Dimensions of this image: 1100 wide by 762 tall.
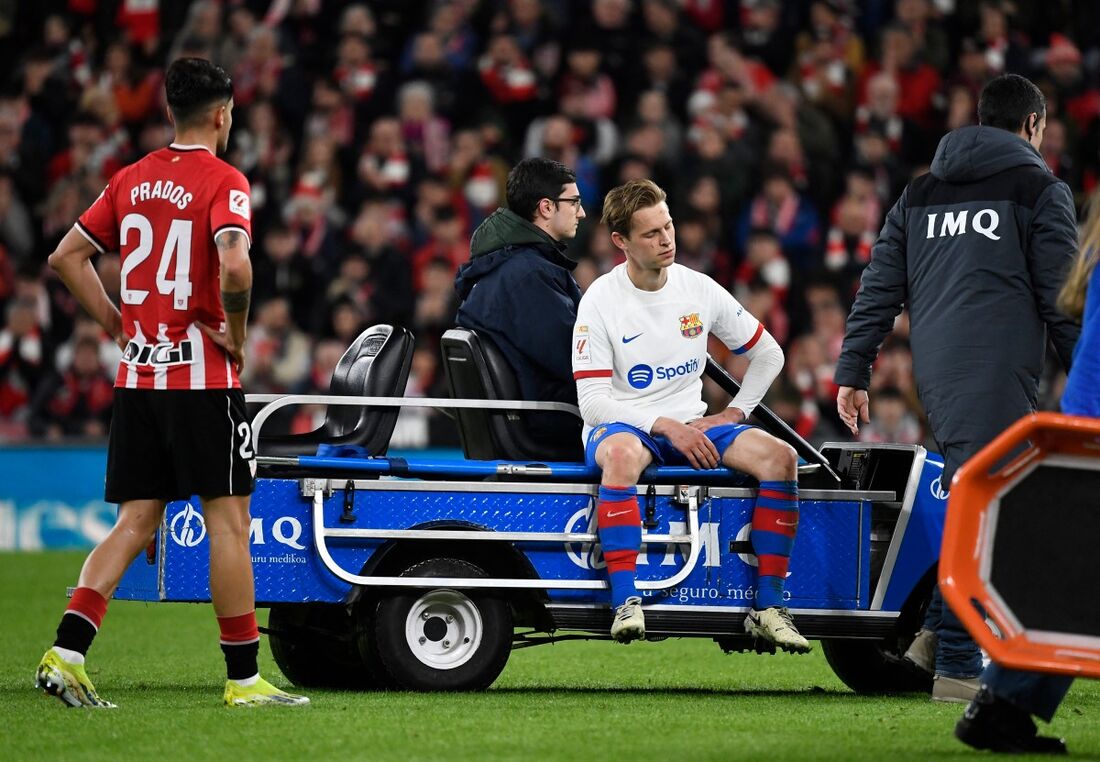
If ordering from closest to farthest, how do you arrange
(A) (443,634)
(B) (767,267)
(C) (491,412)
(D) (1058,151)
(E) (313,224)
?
(A) (443,634), (C) (491,412), (B) (767,267), (D) (1058,151), (E) (313,224)

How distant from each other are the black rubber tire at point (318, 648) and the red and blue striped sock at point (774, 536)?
5.04 feet

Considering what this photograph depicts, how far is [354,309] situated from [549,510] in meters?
8.54

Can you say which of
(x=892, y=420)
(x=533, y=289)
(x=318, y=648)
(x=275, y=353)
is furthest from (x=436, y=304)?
(x=318, y=648)

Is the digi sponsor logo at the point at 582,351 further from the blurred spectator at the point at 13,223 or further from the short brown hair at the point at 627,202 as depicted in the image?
the blurred spectator at the point at 13,223

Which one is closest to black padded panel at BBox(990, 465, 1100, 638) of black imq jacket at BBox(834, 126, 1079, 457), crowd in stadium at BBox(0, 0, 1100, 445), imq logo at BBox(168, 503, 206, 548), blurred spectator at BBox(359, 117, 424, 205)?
black imq jacket at BBox(834, 126, 1079, 457)

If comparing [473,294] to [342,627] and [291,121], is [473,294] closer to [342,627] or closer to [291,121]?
[342,627]

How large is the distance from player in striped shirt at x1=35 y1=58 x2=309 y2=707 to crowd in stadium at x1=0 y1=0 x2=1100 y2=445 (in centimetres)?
856

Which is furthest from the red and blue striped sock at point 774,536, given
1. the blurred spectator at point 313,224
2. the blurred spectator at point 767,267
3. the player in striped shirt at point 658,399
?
the blurred spectator at point 313,224

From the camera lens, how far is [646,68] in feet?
56.5

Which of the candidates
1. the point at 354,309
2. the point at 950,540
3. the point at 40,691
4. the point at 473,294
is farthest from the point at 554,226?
the point at 354,309

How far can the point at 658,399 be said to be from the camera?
23.7 ft

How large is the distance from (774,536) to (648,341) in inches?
34.2

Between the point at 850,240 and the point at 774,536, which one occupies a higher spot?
the point at 850,240

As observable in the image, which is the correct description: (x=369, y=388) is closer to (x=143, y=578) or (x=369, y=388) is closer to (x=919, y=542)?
(x=143, y=578)
